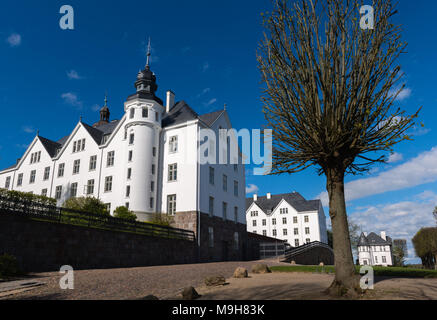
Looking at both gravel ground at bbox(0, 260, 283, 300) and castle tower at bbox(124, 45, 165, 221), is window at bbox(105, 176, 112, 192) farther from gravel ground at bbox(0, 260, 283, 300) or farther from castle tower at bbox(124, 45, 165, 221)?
gravel ground at bbox(0, 260, 283, 300)

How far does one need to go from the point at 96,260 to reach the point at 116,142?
19.7m

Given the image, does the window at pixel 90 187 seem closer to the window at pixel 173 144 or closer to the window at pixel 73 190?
the window at pixel 73 190

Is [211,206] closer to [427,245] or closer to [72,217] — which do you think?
[72,217]

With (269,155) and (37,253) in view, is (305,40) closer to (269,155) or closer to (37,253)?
(269,155)

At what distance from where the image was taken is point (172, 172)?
32.7 meters

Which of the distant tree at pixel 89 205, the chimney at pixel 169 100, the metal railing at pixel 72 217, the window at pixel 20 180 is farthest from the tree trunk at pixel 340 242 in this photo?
the window at pixel 20 180

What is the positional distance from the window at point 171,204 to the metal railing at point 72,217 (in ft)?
20.2

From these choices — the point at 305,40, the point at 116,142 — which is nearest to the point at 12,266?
the point at 305,40

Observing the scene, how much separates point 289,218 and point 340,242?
2543 inches

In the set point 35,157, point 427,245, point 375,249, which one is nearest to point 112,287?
point 35,157

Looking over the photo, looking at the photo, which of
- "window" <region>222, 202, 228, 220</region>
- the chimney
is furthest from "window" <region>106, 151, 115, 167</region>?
"window" <region>222, 202, 228, 220</region>

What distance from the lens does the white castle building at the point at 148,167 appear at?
31.7 m

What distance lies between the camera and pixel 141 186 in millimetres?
31922

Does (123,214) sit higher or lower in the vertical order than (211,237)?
higher
